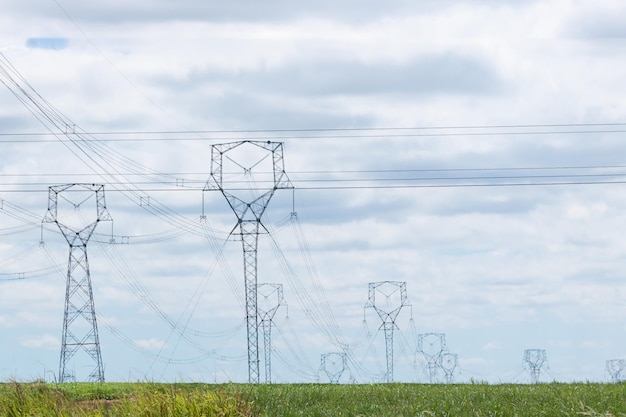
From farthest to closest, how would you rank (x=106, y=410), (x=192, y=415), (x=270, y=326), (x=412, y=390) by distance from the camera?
(x=270, y=326), (x=412, y=390), (x=106, y=410), (x=192, y=415)

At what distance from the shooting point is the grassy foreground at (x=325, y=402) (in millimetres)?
22766

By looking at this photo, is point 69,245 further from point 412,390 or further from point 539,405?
point 539,405

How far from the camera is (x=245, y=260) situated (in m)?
53.3

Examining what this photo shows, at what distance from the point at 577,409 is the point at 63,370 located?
122ft

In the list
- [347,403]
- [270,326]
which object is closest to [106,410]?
[347,403]

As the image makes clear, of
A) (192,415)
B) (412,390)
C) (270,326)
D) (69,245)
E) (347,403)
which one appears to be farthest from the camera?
(270,326)

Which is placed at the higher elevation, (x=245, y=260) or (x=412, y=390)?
(x=245, y=260)

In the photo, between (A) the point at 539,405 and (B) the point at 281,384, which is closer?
(A) the point at 539,405

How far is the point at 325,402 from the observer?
2588cm

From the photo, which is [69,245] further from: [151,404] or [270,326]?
[151,404]

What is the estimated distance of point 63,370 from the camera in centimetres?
5444

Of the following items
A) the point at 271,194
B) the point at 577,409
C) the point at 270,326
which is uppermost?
the point at 271,194

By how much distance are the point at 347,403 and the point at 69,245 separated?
35680 mm

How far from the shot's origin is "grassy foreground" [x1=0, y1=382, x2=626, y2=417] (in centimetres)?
2277
